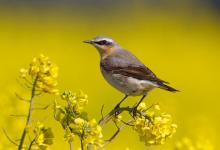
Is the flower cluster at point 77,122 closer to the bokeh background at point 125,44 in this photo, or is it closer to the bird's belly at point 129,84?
the bird's belly at point 129,84

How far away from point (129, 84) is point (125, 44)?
13.3m

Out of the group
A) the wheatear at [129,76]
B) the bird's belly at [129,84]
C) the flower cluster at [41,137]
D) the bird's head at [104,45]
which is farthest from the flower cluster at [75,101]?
the bird's head at [104,45]

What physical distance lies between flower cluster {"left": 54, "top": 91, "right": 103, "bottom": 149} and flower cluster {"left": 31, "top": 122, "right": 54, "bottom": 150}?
0.23 ft

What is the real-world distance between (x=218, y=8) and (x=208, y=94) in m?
11.4

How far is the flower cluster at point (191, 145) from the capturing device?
5.30m

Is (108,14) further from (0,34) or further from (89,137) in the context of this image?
(89,137)

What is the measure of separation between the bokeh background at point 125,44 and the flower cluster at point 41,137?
1.99 meters

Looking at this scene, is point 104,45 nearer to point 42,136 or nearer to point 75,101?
point 75,101

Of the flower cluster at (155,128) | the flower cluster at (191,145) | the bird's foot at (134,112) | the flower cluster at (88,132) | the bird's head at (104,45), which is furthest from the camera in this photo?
the bird's head at (104,45)

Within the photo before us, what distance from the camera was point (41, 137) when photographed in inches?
163

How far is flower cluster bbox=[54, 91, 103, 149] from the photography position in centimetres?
409

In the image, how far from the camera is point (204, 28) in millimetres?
22844

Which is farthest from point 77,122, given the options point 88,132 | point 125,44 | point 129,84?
point 125,44

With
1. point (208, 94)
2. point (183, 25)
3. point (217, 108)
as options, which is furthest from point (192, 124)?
point (183, 25)
